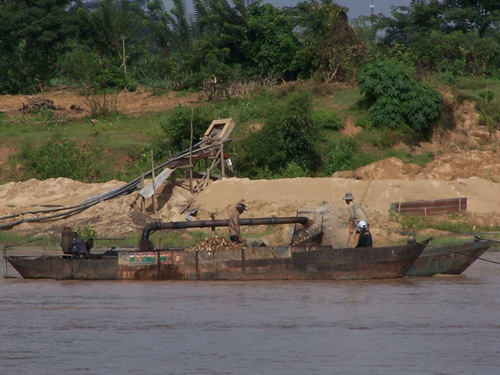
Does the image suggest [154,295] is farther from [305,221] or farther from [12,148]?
[12,148]

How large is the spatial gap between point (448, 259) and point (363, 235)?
2.12 m

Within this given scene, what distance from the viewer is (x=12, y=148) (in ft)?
118

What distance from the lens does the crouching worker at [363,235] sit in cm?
1714

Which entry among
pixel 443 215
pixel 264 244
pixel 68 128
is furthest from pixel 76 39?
pixel 264 244

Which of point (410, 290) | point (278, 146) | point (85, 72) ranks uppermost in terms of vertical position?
point (85, 72)

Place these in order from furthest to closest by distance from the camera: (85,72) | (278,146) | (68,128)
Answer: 1. (85,72)
2. (68,128)
3. (278,146)

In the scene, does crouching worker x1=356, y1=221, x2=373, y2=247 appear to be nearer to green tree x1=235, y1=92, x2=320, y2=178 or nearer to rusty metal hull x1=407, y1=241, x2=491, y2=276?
rusty metal hull x1=407, y1=241, x2=491, y2=276

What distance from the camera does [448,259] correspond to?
60.1ft

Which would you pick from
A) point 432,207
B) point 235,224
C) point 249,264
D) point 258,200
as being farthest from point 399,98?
point 249,264

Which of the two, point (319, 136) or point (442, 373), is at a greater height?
point (319, 136)

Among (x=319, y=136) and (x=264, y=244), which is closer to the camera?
(x=264, y=244)

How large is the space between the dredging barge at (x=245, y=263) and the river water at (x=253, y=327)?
197mm

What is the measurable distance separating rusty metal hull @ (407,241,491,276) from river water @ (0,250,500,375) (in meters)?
0.25

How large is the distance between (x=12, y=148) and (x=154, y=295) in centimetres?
2104
